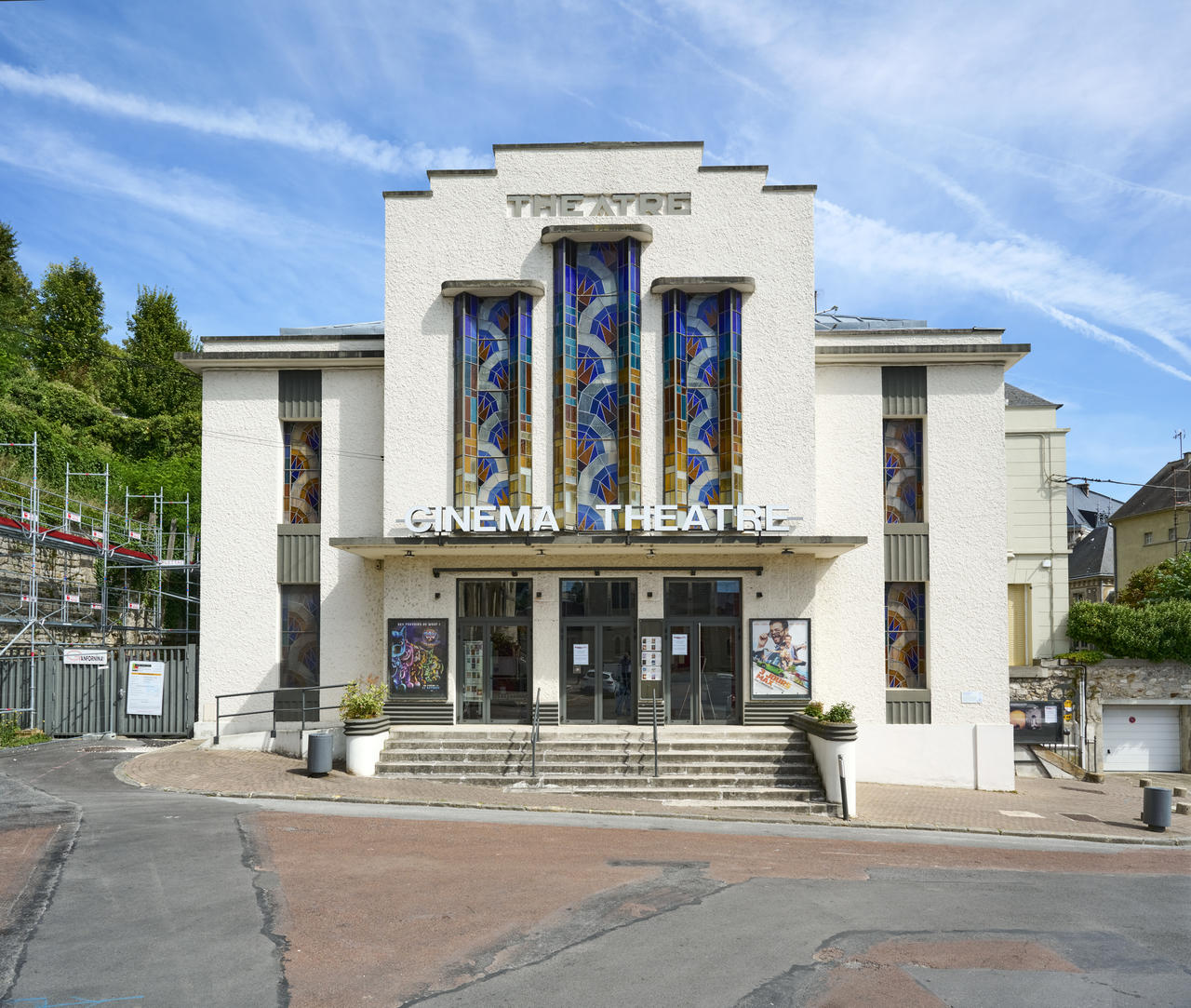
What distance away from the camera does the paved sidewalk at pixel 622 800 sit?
14445 millimetres

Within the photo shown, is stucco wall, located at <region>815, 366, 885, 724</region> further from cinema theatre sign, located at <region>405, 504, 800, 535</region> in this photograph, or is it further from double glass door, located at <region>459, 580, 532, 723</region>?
double glass door, located at <region>459, 580, 532, 723</region>

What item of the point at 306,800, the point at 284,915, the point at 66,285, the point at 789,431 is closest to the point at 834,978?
the point at 284,915

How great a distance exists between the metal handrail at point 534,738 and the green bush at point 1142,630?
15606mm

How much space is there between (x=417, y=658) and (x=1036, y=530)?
69.4ft

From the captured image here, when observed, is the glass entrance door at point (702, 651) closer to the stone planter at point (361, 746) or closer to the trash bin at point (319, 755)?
the stone planter at point (361, 746)

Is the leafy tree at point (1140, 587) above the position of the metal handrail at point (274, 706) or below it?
above

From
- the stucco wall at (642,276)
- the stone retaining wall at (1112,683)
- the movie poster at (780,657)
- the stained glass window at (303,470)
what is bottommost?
the stone retaining wall at (1112,683)

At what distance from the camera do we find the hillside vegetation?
28734 mm

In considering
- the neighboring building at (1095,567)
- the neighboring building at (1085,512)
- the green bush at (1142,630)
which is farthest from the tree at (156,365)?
the neighboring building at (1085,512)

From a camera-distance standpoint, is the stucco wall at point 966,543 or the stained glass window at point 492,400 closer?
the stained glass window at point 492,400

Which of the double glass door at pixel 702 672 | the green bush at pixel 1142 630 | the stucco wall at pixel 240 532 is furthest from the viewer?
the green bush at pixel 1142 630

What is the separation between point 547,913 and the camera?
29.2 feet

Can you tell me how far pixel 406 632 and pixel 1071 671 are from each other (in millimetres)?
17278

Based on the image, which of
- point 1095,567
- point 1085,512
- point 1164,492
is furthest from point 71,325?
point 1085,512
